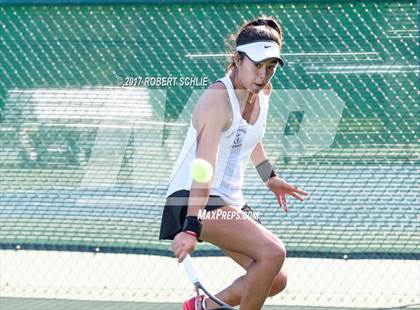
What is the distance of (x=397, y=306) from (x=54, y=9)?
9.18 ft

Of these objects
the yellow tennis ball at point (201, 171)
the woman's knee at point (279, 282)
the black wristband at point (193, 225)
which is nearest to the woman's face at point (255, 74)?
the yellow tennis ball at point (201, 171)

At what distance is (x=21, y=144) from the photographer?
21.0 ft

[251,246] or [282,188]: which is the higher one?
[282,188]

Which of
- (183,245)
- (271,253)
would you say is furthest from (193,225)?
(271,253)

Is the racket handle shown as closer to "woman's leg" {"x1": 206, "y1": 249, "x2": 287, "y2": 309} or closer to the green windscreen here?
"woman's leg" {"x1": 206, "y1": 249, "x2": 287, "y2": 309}

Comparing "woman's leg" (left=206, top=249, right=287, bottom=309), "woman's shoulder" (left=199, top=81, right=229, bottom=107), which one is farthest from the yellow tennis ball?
"woman's leg" (left=206, top=249, right=287, bottom=309)

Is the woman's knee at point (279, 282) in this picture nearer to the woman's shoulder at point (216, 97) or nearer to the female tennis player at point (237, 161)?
the female tennis player at point (237, 161)

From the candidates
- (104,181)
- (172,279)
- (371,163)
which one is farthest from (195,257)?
(371,163)

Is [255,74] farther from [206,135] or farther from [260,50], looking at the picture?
[206,135]

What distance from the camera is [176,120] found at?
6.32m

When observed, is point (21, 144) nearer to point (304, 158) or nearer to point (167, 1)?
point (167, 1)

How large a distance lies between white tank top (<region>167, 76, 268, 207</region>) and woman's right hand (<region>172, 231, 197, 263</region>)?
454 millimetres

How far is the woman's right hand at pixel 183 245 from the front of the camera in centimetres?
370

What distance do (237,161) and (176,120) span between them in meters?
2.10
